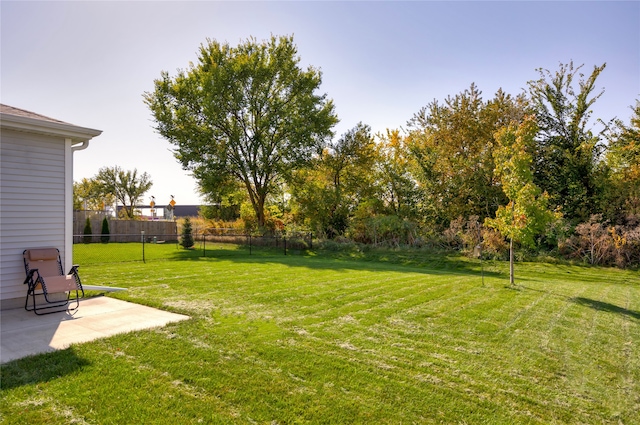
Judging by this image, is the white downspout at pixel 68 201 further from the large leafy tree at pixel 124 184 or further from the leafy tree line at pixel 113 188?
the large leafy tree at pixel 124 184

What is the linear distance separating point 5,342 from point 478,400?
5.15 meters

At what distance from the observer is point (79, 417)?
262cm

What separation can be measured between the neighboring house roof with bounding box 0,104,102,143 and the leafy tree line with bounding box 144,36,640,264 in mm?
12952

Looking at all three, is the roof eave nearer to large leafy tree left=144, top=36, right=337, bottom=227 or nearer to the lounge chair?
the lounge chair

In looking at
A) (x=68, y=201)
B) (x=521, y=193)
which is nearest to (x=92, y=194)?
(x=68, y=201)

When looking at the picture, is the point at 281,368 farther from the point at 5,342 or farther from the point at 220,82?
the point at 220,82

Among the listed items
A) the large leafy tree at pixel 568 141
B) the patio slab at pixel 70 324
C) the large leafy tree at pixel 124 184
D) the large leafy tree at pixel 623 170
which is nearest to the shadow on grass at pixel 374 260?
the large leafy tree at pixel 568 141

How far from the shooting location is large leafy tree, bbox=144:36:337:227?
67.9ft

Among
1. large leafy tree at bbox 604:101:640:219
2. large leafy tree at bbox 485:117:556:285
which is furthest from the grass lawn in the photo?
large leafy tree at bbox 604:101:640:219

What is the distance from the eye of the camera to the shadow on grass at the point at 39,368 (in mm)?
3169

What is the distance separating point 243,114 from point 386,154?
30.0 feet

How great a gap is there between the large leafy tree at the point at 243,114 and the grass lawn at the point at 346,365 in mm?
15382

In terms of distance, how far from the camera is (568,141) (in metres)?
15.2

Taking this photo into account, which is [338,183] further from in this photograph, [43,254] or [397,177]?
[43,254]
